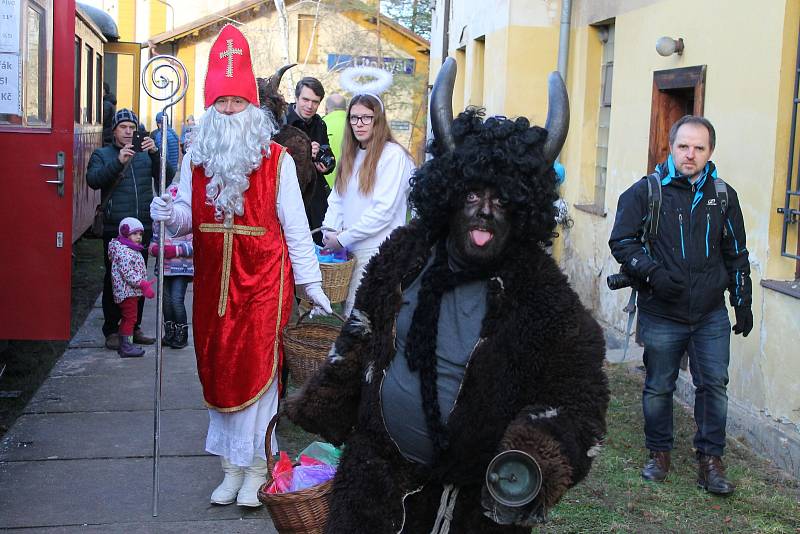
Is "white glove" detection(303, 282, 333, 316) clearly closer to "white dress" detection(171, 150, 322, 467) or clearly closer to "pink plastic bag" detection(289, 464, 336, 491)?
"white dress" detection(171, 150, 322, 467)

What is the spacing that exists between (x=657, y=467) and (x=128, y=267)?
4.61 metres

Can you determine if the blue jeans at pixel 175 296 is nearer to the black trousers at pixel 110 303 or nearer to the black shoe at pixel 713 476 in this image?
the black trousers at pixel 110 303

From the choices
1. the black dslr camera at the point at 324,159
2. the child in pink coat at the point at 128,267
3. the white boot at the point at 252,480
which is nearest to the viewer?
the white boot at the point at 252,480

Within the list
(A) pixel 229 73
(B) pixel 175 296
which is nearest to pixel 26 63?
(B) pixel 175 296

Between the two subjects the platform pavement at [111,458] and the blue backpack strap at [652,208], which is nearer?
the platform pavement at [111,458]

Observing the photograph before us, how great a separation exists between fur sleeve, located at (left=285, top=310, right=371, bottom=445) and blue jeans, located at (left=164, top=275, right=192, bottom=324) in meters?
5.55

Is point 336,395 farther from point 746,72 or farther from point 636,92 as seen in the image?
point 636,92

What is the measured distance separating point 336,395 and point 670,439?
136 inches

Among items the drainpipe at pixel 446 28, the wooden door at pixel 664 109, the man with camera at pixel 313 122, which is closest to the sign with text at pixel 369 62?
the drainpipe at pixel 446 28

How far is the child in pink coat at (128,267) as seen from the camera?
856 centimetres

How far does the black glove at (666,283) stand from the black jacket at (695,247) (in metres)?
0.02

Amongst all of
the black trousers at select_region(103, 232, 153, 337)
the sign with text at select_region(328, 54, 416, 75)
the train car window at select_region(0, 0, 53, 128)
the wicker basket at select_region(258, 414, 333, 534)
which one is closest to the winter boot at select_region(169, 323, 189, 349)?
the black trousers at select_region(103, 232, 153, 337)

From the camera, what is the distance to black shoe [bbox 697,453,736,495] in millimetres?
5755

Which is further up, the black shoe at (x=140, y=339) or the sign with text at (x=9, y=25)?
the sign with text at (x=9, y=25)
